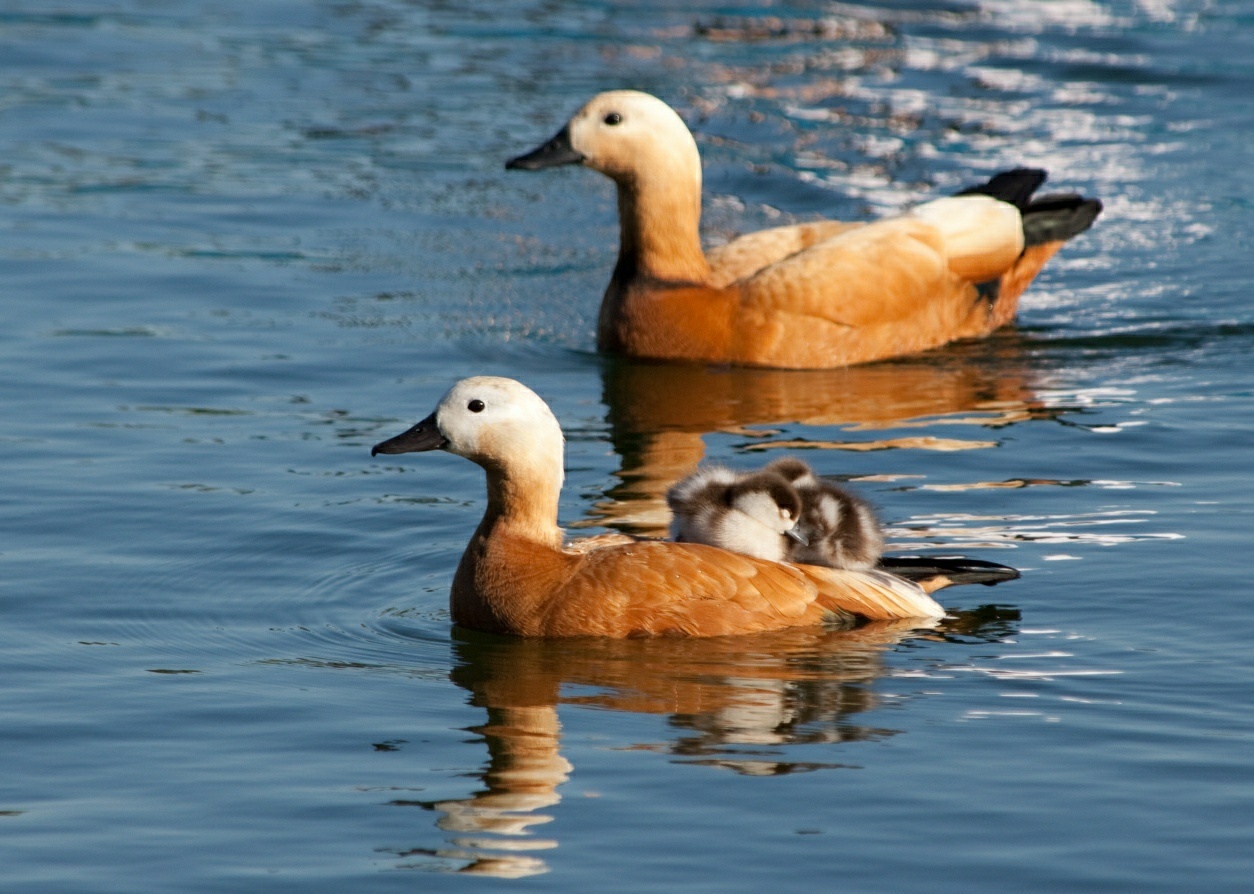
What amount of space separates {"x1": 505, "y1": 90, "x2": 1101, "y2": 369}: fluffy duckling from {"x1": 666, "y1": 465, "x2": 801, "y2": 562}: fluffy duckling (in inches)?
166

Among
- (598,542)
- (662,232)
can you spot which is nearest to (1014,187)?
(662,232)

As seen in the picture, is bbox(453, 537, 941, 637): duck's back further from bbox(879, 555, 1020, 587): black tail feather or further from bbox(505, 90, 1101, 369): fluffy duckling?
bbox(505, 90, 1101, 369): fluffy duckling

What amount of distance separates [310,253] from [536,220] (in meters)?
2.17

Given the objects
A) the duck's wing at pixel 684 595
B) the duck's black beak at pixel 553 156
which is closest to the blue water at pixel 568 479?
the duck's wing at pixel 684 595

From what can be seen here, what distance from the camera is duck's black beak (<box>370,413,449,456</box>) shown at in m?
8.08

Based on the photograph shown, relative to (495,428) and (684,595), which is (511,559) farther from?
(684,595)

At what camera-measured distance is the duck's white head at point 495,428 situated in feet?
26.2

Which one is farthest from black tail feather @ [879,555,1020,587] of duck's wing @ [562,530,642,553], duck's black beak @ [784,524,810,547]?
duck's wing @ [562,530,642,553]

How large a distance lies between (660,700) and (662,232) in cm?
578

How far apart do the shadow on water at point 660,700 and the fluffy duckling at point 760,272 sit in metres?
4.30

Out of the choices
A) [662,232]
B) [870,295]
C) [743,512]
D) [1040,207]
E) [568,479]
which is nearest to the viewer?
[743,512]

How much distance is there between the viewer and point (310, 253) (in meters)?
14.9

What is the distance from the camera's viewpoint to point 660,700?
7.45m

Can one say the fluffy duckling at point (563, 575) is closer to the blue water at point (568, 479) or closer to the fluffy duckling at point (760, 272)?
the blue water at point (568, 479)
